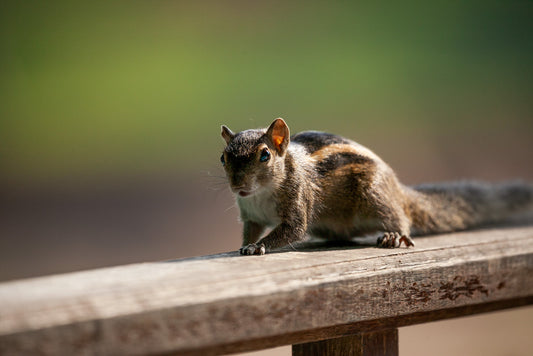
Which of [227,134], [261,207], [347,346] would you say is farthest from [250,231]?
[347,346]

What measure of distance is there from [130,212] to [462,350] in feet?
13.6

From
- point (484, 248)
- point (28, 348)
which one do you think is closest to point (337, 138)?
point (484, 248)

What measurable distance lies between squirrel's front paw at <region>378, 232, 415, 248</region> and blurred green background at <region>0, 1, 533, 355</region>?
175 inches

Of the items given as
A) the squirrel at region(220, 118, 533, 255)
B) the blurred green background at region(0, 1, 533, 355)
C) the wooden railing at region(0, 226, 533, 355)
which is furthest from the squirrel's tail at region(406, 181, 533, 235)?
the blurred green background at region(0, 1, 533, 355)

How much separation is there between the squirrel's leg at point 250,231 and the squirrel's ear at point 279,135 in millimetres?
284

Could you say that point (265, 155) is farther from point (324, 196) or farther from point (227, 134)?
point (324, 196)

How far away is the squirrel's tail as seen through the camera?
2225mm

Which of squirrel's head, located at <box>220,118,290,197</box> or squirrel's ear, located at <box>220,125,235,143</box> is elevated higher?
squirrel's ear, located at <box>220,125,235,143</box>

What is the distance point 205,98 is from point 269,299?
24.4 ft

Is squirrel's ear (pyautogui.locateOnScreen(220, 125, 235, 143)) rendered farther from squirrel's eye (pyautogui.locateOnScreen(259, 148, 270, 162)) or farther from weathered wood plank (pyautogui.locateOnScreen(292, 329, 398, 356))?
weathered wood plank (pyautogui.locateOnScreen(292, 329, 398, 356))

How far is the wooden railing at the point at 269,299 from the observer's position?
1.12 m

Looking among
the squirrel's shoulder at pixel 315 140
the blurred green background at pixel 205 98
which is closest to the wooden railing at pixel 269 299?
the squirrel's shoulder at pixel 315 140

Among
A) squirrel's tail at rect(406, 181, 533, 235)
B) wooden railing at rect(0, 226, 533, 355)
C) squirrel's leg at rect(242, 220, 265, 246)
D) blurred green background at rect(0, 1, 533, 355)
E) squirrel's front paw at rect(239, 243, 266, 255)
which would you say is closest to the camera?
wooden railing at rect(0, 226, 533, 355)

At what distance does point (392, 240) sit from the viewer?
6.26ft
